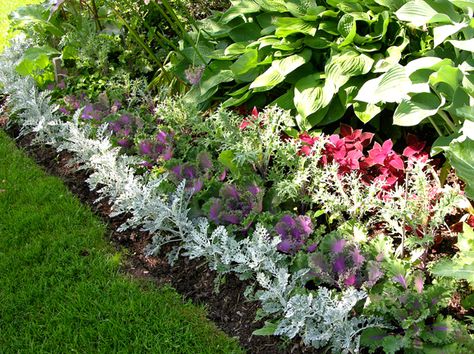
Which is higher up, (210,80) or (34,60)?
(34,60)

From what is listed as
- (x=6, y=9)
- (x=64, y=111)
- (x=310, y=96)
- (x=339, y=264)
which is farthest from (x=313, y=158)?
(x=6, y=9)

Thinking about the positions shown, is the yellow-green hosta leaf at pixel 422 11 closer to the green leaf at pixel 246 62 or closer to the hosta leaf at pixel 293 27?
the hosta leaf at pixel 293 27

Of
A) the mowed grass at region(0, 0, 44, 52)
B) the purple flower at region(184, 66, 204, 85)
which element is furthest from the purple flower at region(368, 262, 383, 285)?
the mowed grass at region(0, 0, 44, 52)

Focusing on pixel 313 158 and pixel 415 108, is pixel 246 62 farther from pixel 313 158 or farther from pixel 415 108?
pixel 415 108

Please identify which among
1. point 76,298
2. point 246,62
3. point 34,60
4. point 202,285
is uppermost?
point 34,60

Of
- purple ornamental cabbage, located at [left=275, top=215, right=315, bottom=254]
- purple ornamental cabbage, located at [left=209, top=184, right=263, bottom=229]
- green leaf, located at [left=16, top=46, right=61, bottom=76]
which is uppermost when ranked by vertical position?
green leaf, located at [left=16, top=46, right=61, bottom=76]

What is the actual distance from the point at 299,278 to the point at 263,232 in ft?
0.81

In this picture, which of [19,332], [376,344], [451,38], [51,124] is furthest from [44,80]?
[376,344]

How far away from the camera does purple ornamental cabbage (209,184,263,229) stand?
2650mm

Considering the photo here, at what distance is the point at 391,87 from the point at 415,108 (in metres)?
0.15

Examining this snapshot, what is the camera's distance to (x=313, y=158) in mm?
2703

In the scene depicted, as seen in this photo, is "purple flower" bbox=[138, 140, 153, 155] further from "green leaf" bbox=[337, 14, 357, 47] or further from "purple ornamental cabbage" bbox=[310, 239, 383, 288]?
"purple ornamental cabbage" bbox=[310, 239, 383, 288]

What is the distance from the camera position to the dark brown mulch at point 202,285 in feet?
7.47

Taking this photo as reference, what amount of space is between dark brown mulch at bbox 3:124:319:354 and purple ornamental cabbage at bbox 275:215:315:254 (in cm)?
28
